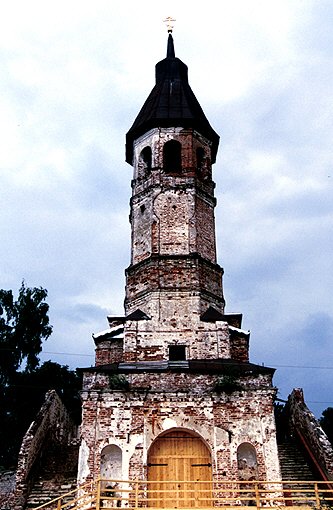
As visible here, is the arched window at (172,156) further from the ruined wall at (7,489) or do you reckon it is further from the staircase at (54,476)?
the ruined wall at (7,489)

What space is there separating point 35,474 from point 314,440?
8.74m

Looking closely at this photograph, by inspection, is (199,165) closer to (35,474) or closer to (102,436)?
(102,436)

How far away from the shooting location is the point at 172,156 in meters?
23.2

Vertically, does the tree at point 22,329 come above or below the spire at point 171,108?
below

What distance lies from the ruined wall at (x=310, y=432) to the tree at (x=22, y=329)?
14.4 m

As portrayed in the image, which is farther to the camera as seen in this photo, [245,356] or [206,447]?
[245,356]

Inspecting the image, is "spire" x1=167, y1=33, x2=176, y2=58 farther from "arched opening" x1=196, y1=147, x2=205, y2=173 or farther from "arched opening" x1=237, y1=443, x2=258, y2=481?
"arched opening" x1=237, y1=443, x2=258, y2=481

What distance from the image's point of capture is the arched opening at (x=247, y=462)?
16.6 metres

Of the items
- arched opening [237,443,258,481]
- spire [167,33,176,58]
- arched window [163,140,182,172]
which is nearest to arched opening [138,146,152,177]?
arched window [163,140,182,172]

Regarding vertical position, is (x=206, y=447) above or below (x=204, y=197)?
below

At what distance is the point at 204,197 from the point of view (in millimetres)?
22484

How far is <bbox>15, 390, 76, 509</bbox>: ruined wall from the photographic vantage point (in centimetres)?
1667

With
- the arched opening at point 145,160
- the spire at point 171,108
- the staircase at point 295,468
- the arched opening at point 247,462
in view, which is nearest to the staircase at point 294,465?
the staircase at point 295,468

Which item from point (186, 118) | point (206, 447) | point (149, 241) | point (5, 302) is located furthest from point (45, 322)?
point (206, 447)
